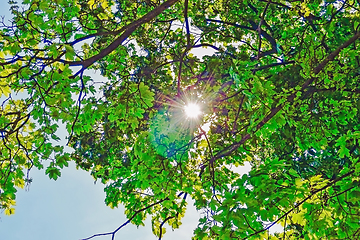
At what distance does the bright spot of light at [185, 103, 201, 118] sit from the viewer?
4941 mm

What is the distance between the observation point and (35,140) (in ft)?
13.0

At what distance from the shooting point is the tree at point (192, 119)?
3143 millimetres

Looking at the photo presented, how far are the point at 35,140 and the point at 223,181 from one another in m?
3.71

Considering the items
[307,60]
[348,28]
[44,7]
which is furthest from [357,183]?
[348,28]

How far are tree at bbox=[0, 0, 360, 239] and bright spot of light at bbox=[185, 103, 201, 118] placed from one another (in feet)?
0.31

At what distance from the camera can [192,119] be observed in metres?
5.00

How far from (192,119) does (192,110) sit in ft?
0.54

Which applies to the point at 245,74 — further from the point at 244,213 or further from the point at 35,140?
the point at 35,140

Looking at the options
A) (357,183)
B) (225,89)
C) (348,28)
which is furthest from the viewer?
(348,28)

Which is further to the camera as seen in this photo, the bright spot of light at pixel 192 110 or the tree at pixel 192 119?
the bright spot of light at pixel 192 110

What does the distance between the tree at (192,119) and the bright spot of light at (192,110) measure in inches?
3.7

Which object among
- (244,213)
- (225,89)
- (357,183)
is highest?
(225,89)

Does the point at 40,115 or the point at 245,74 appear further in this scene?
the point at 40,115

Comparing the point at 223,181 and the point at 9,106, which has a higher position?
the point at 9,106
